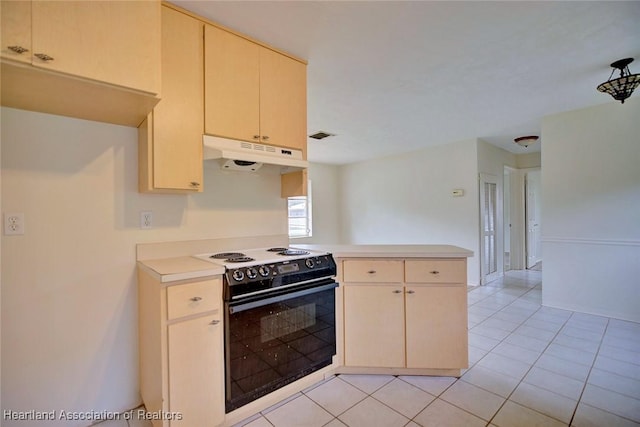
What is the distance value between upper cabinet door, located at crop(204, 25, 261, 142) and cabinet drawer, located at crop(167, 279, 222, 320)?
93 centimetres

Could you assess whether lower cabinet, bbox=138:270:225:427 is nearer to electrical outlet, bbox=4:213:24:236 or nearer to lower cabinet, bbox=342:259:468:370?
electrical outlet, bbox=4:213:24:236

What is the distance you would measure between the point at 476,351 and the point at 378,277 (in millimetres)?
1246

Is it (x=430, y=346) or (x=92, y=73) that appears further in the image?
(x=430, y=346)

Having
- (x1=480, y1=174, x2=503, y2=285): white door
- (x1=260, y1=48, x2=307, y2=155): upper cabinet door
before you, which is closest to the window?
(x1=480, y1=174, x2=503, y2=285): white door

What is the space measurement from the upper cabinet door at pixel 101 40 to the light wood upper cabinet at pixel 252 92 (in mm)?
406

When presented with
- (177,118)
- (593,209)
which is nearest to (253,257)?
(177,118)

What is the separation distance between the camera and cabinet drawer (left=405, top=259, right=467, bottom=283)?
6.82ft

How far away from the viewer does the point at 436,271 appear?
2.09 meters

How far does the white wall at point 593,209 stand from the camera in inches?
123

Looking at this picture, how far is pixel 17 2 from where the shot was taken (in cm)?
115

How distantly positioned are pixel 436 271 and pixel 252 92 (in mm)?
1782

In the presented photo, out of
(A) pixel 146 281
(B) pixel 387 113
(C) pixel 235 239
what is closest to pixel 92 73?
(A) pixel 146 281

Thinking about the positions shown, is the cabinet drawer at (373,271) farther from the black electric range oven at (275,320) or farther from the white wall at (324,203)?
the white wall at (324,203)

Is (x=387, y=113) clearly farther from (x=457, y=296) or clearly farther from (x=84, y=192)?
(x=84, y=192)
